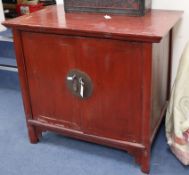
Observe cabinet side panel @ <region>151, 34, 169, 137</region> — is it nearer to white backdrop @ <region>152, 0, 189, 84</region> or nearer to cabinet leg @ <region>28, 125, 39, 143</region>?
white backdrop @ <region>152, 0, 189, 84</region>

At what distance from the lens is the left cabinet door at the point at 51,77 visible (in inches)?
50.9

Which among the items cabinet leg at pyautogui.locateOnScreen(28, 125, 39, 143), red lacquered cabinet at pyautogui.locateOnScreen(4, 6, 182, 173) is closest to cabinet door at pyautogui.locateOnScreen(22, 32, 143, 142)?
red lacquered cabinet at pyautogui.locateOnScreen(4, 6, 182, 173)

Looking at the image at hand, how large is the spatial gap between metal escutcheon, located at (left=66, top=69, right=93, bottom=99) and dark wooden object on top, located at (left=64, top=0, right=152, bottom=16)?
1.05 ft

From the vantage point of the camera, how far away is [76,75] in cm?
131

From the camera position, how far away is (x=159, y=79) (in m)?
1.38

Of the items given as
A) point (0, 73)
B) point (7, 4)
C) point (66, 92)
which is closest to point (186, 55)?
point (66, 92)

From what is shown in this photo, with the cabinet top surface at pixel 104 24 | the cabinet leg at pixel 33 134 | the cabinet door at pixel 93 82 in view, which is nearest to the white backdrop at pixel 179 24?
the cabinet top surface at pixel 104 24

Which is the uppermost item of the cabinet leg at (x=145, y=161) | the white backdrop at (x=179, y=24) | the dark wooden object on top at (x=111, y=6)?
the dark wooden object on top at (x=111, y=6)

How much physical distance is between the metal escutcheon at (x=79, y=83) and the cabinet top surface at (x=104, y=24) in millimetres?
178

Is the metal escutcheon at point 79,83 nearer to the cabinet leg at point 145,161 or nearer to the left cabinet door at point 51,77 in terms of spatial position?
the left cabinet door at point 51,77

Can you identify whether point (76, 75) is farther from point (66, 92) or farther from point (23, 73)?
point (23, 73)

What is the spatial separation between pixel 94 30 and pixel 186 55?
0.43 metres

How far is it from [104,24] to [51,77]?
333 mm

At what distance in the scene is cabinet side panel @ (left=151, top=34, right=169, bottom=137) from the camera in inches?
49.4
